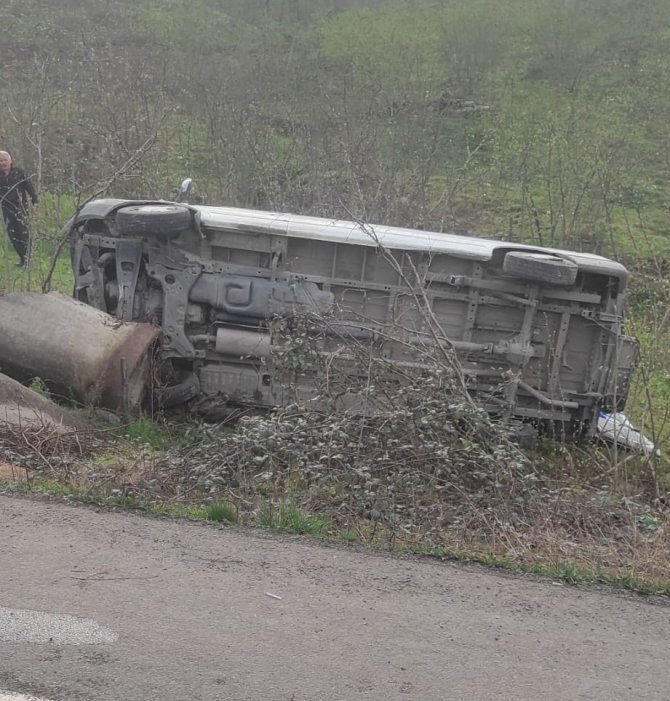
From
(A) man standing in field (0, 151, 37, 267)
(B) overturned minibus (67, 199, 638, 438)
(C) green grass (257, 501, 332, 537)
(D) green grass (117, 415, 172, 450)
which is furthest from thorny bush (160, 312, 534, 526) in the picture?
(A) man standing in field (0, 151, 37, 267)

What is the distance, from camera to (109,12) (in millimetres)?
25984

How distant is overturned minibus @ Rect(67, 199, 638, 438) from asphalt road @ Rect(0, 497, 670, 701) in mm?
3076

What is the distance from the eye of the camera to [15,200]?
11.2 metres

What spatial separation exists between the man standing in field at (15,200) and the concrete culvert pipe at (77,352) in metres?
3.99

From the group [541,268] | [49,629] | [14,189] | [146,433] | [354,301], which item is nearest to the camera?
[49,629]

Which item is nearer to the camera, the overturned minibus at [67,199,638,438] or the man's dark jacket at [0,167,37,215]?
the overturned minibus at [67,199,638,438]

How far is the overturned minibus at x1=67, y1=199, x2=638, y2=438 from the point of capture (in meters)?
7.32

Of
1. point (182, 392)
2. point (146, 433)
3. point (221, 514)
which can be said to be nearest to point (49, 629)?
point (221, 514)

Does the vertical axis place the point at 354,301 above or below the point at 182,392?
above

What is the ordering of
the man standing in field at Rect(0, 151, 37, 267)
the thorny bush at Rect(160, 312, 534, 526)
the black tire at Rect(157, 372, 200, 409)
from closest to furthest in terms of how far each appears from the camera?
the thorny bush at Rect(160, 312, 534, 526), the black tire at Rect(157, 372, 200, 409), the man standing in field at Rect(0, 151, 37, 267)

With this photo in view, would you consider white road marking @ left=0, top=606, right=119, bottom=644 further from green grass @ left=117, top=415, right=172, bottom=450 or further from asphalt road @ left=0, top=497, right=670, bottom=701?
green grass @ left=117, top=415, right=172, bottom=450

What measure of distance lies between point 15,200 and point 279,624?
9.24 metres

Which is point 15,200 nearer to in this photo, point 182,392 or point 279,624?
point 182,392

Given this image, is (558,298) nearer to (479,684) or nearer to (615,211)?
(479,684)
